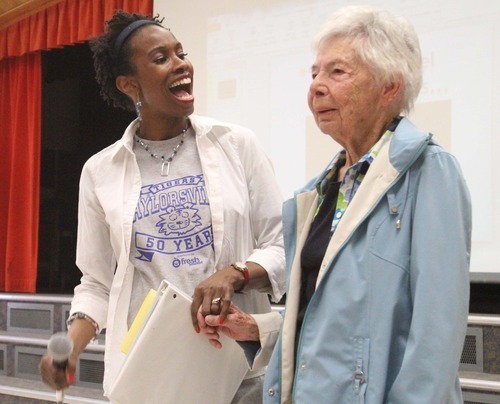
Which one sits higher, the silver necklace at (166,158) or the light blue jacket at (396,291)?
the silver necklace at (166,158)

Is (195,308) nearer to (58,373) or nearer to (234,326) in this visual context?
(234,326)

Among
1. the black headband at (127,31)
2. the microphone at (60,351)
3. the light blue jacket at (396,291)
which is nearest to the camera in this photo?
the light blue jacket at (396,291)

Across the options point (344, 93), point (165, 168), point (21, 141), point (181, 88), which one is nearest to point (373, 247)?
point (344, 93)

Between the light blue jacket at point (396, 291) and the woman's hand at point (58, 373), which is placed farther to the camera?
the woman's hand at point (58, 373)

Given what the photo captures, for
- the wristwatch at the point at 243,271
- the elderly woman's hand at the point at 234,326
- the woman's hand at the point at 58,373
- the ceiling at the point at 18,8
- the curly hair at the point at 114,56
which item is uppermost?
the ceiling at the point at 18,8

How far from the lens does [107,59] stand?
73.0 inches

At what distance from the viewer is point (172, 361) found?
4.75ft

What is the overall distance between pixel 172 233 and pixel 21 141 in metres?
4.81

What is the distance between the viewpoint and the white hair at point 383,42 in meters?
1.25

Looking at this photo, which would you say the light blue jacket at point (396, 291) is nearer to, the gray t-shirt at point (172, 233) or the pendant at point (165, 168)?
the gray t-shirt at point (172, 233)

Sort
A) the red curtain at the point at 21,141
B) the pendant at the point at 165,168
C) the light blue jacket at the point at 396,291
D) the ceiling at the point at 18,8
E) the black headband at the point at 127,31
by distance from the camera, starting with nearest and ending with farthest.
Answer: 1. the light blue jacket at the point at 396,291
2. the pendant at the point at 165,168
3. the black headband at the point at 127,31
4. the ceiling at the point at 18,8
5. the red curtain at the point at 21,141

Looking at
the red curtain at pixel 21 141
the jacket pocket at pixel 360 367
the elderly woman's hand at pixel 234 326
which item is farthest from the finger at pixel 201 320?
the red curtain at pixel 21 141

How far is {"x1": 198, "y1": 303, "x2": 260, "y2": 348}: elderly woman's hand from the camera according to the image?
4.64 feet

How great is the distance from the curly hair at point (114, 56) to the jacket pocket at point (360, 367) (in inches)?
39.0
